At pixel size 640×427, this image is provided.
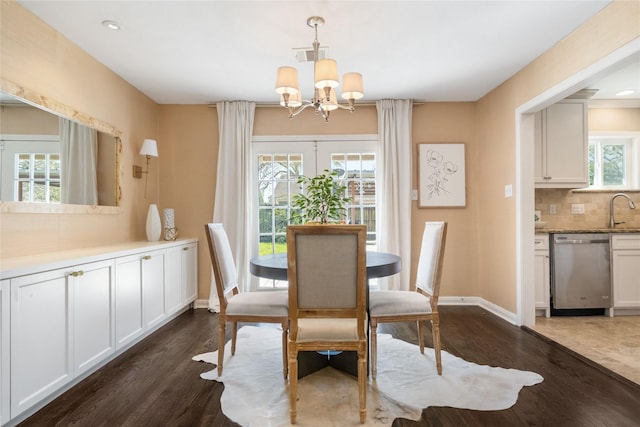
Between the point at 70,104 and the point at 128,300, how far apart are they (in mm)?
1626

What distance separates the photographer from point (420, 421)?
5.78 ft

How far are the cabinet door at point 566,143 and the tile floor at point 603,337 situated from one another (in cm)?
143

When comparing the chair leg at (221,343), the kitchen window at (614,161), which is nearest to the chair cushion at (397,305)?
the chair leg at (221,343)

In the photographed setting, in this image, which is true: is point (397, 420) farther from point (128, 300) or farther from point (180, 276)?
point (180, 276)

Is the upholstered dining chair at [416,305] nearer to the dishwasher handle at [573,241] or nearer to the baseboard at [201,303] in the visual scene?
the dishwasher handle at [573,241]

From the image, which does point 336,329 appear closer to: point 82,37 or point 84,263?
point 84,263

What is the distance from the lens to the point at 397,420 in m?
1.77

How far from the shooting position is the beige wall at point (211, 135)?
2.31 metres

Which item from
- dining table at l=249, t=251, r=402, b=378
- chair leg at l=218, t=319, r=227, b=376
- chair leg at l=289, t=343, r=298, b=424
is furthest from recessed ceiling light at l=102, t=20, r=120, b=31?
chair leg at l=289, t=343, r=298, b=424

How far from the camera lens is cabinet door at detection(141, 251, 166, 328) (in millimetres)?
2959

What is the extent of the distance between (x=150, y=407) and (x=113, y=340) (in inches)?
32.1

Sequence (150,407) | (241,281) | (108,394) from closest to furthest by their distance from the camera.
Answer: (150,407) → (108,394) → (241,281)

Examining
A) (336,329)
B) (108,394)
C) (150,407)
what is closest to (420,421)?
(336,329)

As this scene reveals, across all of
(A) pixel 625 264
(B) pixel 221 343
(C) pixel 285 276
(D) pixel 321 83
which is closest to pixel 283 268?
(C) pixel 285 276
